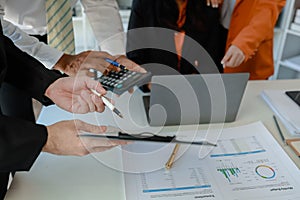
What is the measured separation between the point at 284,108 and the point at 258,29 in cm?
47

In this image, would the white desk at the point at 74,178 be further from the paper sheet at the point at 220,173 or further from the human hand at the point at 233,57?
the human hand at the point at 233,57

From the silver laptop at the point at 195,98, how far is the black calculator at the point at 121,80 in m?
0.05

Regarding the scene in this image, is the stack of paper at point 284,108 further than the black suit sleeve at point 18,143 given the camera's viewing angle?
Yes

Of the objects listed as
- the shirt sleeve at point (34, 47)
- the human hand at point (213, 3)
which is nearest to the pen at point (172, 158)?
the shirt sleeve at point (34, 47)

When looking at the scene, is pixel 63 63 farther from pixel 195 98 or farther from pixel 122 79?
pixel 195 98

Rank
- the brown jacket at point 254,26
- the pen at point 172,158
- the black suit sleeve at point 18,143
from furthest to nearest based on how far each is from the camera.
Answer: the brown jacket at point 254,26 < the pen at point 172,158 < the black suit sleeve at point 18,143

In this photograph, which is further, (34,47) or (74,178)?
(34,47)

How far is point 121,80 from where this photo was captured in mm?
797

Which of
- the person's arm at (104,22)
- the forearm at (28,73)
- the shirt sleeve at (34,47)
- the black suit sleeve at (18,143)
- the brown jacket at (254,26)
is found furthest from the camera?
the brown jacket at (254,26)

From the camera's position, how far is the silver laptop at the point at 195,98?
0.79 metres

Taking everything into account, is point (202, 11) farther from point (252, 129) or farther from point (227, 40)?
point (252, 129)

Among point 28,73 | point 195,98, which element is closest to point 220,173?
point 195,98

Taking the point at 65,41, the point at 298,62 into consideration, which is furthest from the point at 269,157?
the point at 298,62

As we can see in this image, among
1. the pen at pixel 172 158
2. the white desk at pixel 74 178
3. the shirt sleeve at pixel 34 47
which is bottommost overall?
the white desk at pixel 74 178
